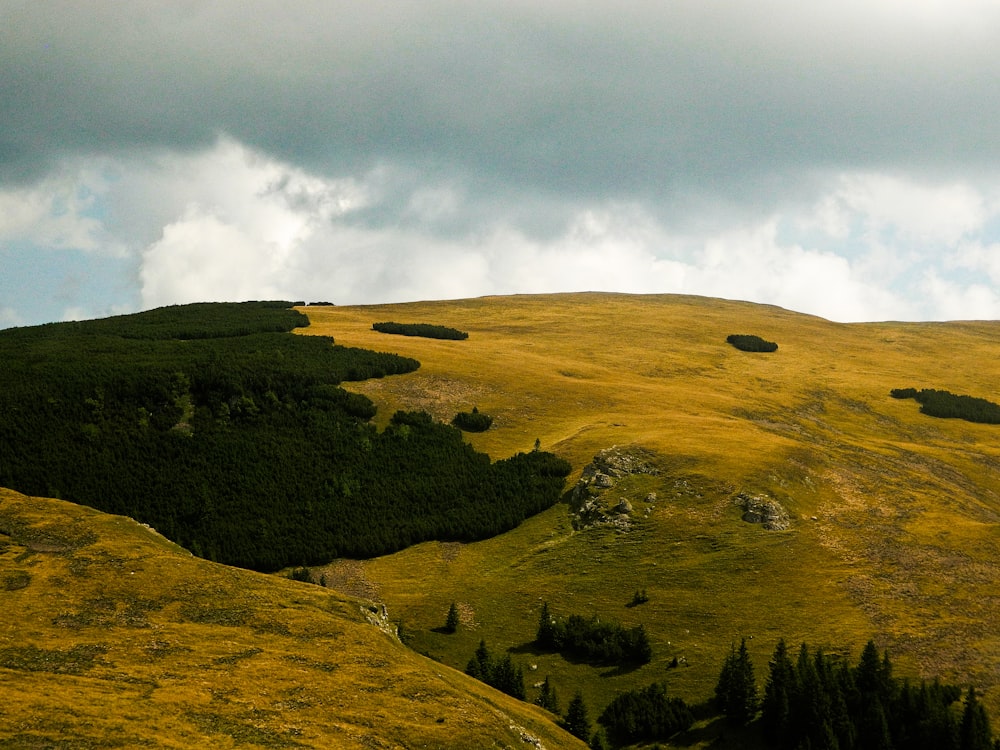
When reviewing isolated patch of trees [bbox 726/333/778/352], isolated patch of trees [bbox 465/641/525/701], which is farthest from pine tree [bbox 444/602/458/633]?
isolated patch of trees [bbox 726/333/778/352]

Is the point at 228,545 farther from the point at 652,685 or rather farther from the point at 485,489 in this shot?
the point at 652,685

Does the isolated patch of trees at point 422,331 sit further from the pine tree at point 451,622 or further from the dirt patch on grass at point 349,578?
the pine tree at point 451,622

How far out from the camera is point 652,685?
57.7 metres

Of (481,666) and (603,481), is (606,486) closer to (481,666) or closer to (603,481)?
(603,481)

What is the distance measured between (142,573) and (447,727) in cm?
2131

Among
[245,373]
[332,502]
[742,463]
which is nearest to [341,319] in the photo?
[245,373]

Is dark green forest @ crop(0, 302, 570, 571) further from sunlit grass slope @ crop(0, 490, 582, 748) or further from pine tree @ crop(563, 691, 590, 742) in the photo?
pine tree @ crop(563, 691, 590, 742)

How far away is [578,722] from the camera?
51.6m

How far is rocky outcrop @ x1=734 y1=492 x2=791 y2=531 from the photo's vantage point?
7769 cm

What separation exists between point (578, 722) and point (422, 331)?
12148cm

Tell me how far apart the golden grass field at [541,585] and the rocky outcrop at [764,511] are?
1.02m

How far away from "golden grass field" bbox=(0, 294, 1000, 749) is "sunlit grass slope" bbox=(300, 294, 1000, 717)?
27 centimetres

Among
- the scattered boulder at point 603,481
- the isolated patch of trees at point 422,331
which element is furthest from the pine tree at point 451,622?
the isolated patch of trees at point 422,331

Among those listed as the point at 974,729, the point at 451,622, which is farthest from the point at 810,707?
the point at 451,622
